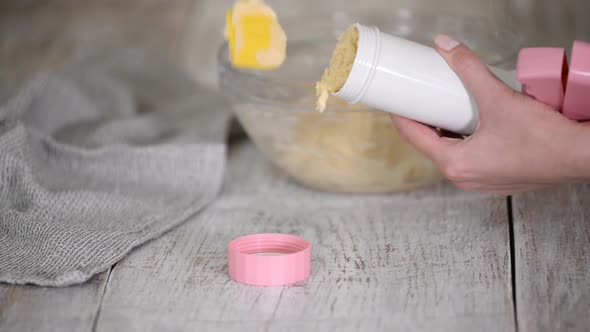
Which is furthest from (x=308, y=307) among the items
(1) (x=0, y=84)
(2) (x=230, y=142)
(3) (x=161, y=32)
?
(3) (x=161, y=32)

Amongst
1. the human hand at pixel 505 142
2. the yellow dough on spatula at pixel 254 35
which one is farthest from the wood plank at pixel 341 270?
the yellow dough on spatula at pixel 254 35

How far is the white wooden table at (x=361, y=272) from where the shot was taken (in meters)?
0.78

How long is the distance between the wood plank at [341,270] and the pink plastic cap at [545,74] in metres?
0.19

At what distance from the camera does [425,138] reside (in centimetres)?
91

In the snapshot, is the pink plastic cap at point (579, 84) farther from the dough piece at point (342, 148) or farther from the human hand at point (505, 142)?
the dough piece at point (342, 148)

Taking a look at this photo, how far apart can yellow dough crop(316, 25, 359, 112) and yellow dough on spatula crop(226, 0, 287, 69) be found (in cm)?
10

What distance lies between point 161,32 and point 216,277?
4.35 feet

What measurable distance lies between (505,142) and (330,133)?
0.29m

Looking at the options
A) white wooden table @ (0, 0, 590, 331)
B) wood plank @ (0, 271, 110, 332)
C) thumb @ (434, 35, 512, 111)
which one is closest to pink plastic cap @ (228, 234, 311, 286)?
white wooden table @ (0, 0, 590, 331)

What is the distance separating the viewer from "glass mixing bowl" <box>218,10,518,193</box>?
1054mm

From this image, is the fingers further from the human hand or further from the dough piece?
the dough piece

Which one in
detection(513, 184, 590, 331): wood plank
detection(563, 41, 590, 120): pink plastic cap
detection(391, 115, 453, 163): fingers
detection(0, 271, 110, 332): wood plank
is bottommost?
detection(513, 184, 590, 331): wood plank

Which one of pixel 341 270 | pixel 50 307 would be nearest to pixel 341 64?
pixel 341 270

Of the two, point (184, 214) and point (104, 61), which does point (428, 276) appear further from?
point (104, 61)
